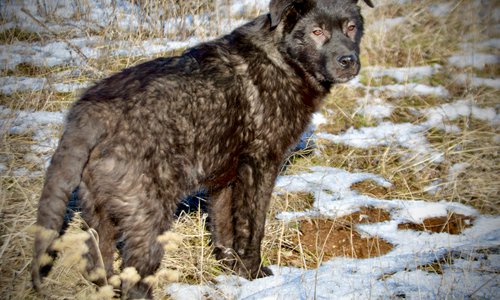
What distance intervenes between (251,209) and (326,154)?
215cm

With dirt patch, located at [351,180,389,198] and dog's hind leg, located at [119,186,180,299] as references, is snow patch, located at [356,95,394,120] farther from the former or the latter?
dog's hind leg, located at [119,186,180,299]

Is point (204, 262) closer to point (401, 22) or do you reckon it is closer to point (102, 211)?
point (102, 211)

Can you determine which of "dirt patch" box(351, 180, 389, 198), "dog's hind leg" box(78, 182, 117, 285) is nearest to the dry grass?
"dirt patch" box(351, 180, 389, 198)

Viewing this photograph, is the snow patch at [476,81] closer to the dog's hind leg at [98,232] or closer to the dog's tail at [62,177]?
the dog's hind leg at [98,232]

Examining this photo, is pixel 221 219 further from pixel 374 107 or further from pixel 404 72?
pixel 404 72

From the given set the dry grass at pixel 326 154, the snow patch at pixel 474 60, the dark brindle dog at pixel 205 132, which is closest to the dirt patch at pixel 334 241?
the dry grass at pixel 326 154

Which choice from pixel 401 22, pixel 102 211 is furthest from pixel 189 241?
pixel 401 22

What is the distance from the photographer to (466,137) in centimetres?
A: 573

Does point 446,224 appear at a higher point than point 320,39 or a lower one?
lower

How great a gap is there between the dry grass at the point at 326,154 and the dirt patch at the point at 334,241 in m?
0.04

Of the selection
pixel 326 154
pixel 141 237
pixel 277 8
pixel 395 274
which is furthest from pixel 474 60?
pixel 141 237

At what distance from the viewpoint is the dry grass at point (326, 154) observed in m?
3.30

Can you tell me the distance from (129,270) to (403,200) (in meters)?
3.16

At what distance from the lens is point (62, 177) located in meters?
2.59
